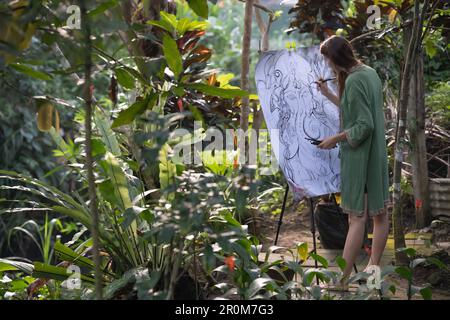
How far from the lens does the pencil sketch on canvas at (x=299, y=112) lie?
4414 mm

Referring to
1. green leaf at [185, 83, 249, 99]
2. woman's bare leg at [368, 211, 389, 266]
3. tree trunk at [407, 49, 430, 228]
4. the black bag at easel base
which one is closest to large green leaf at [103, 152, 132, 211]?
green leaf at [185, 83, 249, 99]

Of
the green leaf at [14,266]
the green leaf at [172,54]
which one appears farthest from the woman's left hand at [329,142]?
the green leaf at [14,266]

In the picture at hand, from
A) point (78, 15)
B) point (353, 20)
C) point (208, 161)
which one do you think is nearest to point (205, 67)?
point (208, 161)

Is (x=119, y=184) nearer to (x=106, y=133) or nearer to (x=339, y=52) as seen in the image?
(x=106, y=133)

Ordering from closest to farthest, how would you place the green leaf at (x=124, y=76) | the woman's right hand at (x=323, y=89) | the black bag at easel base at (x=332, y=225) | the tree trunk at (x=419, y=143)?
1. the green leaf at (x=124, y=76)
2. the woman's right hand at (x=323, y=89)
3. the black bag at easel base at (x=332, y=225)
4. the tree trunk at (x=419, y=143)

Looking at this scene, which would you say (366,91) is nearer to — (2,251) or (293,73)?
(293,73)

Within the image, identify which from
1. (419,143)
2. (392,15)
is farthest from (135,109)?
(419,143)

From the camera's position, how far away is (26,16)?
233cm

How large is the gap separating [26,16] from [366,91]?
2.01 m

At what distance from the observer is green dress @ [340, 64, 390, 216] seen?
12.4 feet

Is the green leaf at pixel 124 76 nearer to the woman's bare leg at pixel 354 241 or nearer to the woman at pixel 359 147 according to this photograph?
the woman at pixel 359 147

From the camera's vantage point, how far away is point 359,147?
3867 millimetres

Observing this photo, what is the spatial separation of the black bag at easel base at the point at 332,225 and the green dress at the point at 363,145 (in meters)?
1.15

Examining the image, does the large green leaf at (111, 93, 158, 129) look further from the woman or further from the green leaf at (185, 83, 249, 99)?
the woman
